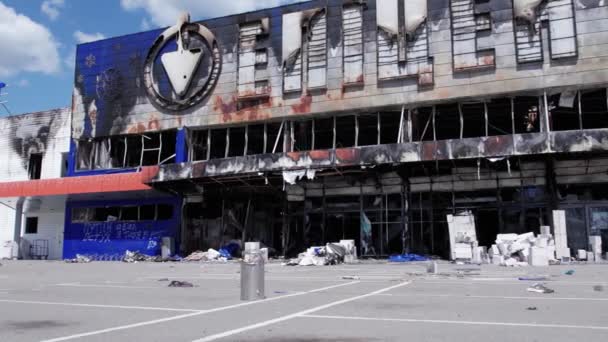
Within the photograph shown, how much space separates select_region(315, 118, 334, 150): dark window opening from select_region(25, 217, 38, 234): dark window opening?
21.9 m

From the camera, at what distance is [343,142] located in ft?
108

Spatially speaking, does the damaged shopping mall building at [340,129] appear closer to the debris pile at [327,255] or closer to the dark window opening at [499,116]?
the dark window opening at [499,116]

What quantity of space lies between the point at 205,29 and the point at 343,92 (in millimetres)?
10061

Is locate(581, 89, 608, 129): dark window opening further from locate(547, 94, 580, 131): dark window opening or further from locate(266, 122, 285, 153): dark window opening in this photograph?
locate(266, 122, 285, 153): dark window opening

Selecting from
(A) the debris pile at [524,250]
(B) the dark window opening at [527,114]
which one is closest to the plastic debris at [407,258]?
(A) the debris pile at [524,250]

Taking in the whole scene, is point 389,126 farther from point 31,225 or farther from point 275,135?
point 31,225

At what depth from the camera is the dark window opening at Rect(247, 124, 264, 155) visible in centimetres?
3228

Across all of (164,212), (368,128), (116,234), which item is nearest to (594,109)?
(368,128)

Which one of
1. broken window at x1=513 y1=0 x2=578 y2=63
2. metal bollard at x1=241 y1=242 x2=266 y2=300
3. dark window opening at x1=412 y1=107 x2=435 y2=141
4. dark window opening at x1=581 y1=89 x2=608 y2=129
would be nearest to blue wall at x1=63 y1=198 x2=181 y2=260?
dark window opening at x1=412 y1=107 x2=435 y2=141

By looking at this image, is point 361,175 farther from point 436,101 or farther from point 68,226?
point 68,226

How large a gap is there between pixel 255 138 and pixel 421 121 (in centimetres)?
1038

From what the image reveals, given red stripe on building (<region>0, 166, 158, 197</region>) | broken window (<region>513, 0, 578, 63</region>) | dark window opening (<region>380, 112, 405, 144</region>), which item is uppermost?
broken window (<region>513, 0, 578, 63</region>)

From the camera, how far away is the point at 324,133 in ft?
105

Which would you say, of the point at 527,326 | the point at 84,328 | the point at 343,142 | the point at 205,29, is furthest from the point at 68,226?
the point at 527,326
